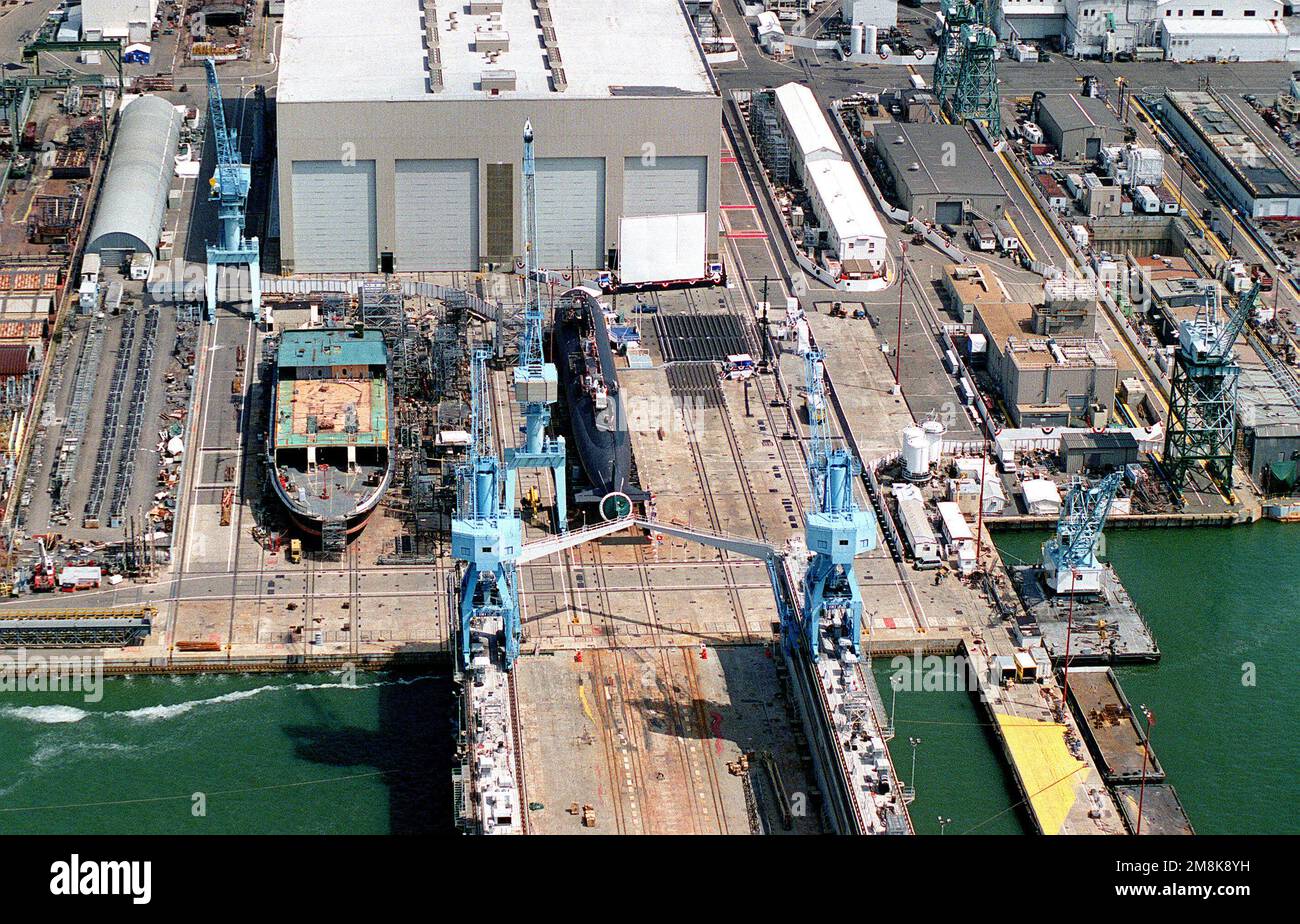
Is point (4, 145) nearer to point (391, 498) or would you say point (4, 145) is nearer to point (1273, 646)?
point (391, 498)

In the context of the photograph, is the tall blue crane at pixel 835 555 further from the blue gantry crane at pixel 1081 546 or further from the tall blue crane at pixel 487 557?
the blue gantry crane at pixel 1081 546

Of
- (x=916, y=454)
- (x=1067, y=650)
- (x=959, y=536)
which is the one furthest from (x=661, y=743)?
(x=916, y=454)

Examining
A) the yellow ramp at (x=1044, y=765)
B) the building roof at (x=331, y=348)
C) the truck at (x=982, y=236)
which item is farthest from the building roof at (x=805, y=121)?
the yellow ramp at (x=1044, y=765)

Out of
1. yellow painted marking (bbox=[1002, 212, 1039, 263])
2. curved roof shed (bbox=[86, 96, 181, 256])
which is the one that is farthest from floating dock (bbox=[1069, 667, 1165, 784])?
curved roof shed (bbox=[86, 96, 181, 256])

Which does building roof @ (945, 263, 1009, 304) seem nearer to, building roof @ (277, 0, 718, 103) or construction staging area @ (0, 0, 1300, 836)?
construction staging area @ (0, 0, 1300, 836)

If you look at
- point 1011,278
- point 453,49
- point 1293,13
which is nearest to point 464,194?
point 453,49

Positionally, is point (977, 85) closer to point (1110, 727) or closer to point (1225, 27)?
point (1225, 27)
